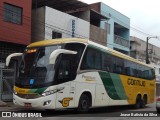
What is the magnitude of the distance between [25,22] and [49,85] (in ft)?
36.6

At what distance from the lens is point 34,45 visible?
16.3 meters

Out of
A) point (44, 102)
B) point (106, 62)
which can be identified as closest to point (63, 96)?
point (44, 102)

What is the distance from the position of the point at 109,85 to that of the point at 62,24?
10948 millimetres

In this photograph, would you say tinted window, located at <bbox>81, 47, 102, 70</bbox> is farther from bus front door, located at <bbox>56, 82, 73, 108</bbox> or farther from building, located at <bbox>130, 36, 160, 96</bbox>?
building, located at <bbox>130, 36, 160, 96</bbox>

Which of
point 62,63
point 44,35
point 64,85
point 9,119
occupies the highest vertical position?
point 44,35

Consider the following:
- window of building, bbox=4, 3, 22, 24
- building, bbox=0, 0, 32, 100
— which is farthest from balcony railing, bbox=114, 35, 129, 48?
window of building, bbox=4, 3, 22, 24

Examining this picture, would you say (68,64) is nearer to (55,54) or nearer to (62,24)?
(55,54)

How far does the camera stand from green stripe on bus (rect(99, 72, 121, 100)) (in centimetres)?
1847

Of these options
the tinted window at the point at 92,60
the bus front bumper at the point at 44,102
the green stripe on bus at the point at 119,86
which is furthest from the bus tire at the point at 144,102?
the bus front bumper at the point at 44,102

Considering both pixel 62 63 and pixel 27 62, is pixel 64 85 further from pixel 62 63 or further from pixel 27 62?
pixel 27 62

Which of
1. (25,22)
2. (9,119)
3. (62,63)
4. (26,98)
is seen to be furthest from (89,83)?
(25,22)

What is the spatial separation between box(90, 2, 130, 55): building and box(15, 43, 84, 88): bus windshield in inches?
880

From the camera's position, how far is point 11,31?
2352 cm

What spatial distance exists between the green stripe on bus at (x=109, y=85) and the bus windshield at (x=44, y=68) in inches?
113
